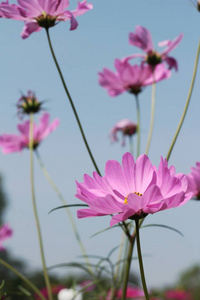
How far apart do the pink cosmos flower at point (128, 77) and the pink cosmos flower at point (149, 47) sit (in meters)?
0.04

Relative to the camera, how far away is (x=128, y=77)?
3.45 ft

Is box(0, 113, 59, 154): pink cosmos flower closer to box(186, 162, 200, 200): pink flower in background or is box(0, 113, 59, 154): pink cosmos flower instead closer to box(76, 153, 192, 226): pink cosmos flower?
box(186, 162, 200, 200): pink flower in background

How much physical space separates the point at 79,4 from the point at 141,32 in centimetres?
29

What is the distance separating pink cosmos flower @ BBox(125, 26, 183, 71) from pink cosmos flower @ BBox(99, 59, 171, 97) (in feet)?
0.12

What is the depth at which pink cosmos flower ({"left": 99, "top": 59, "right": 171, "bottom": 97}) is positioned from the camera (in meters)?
1.05

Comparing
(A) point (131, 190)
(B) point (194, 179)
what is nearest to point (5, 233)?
(B) point (194, 179)

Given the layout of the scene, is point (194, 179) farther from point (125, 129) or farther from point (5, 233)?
point (125, 129)

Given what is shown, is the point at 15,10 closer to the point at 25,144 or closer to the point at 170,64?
the point at 170,64

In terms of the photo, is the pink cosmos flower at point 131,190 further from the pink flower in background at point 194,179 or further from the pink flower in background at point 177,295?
the pink flower in background at point 177,295

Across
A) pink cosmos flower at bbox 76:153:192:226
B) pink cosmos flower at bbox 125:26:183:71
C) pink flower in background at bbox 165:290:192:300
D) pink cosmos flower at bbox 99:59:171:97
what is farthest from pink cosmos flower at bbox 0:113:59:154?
pink flower in background at bbox 165:290:192:300

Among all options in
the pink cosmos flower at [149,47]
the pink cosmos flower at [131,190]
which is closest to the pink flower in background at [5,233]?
the pink cosmos flower at [149,47]

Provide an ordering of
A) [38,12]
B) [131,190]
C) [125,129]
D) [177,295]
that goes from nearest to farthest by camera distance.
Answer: [131,190] < [38,12] < [125,129] < [177,295]

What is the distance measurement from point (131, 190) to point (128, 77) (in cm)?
61

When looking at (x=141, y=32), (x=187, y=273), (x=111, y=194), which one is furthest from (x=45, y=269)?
(x=187, y=273)
